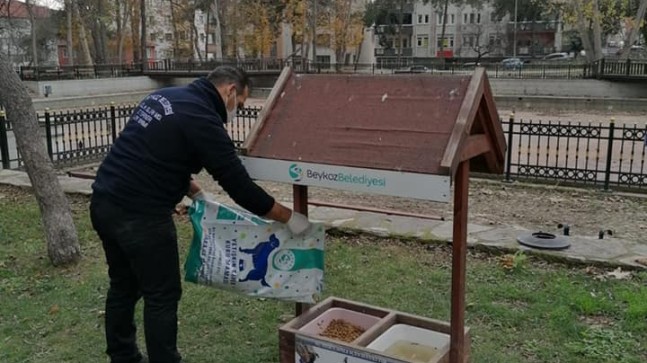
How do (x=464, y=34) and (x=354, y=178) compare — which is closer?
(x=354, y=178)

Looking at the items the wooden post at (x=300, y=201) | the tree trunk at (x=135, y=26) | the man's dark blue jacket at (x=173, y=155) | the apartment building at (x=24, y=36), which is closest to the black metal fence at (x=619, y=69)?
the wooden post at (x=300, y=201)

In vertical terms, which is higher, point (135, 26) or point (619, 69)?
point (135, 26)

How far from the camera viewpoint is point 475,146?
2928mm

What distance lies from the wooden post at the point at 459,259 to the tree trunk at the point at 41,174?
354 centimetres

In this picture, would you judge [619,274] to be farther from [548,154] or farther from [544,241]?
[548,154]

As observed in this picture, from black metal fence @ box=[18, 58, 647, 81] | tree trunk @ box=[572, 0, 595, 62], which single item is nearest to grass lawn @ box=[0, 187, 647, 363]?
black metal fence @ box=[18, 58, 647, 81]

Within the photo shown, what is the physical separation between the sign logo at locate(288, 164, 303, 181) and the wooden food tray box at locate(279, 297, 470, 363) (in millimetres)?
822

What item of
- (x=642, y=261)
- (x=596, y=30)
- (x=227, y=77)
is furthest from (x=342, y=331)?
(x=596, y=30)

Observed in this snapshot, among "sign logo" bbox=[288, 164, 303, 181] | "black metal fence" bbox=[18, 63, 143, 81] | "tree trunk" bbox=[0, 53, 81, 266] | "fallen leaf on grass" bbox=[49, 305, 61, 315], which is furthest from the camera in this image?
"black metal fence" bbox=[18, 63, 143, 81]

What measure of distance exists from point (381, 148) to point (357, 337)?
43.2 inches

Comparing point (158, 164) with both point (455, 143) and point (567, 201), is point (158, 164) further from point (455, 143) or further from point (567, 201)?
point (567, 201)

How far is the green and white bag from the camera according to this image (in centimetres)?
319

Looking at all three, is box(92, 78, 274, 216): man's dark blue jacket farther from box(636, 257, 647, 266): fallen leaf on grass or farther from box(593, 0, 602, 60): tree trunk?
box(593, 0, 602, 60): tree trunk

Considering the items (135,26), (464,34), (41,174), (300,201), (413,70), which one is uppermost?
(464,34)
